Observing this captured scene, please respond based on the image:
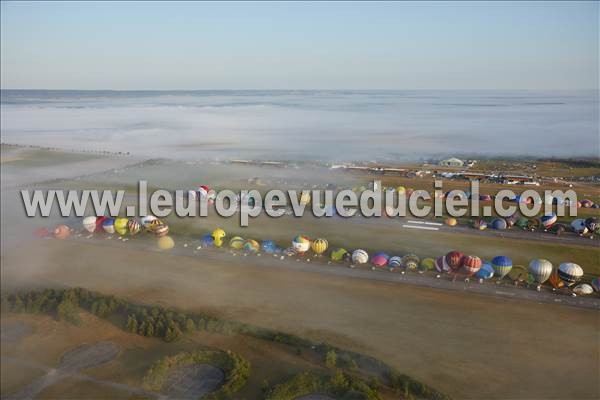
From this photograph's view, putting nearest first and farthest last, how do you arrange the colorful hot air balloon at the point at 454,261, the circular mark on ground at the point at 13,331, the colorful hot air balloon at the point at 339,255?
the circular mark on ground at the point at 13,331 → the colorful hot air balloon at the point at 454,261 → the colorful hot air balloon at the point at 339,255

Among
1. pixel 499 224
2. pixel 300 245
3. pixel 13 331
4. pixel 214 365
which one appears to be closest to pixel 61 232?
pixel 13 331

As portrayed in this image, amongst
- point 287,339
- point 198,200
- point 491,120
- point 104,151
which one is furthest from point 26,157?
point 491,120

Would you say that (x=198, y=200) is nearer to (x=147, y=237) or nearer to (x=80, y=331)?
(x=147, y=237)

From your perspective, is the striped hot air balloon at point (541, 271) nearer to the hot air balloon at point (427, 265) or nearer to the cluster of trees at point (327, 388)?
the hot air balloon at point (427, 265)

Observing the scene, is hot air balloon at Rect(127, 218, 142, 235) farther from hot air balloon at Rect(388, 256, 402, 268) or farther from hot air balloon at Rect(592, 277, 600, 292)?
hot air balloon at Rect(592, 277, 600, 292)

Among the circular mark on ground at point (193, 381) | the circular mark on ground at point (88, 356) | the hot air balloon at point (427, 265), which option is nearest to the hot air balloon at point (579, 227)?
the hot air balloon at point (427, 265)

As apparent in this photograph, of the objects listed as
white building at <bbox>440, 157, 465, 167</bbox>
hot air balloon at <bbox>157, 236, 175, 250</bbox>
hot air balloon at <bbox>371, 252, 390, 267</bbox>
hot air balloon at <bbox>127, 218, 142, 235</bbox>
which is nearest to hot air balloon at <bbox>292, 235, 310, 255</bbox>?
hot air balloon at <bbox>371, 252, 390, 267</bbox>
